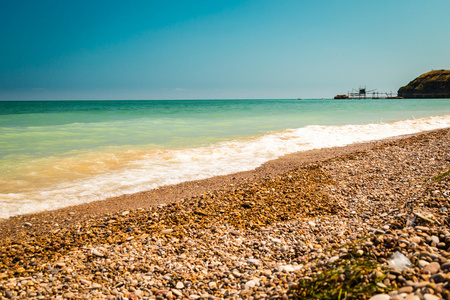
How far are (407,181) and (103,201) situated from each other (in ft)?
21.8

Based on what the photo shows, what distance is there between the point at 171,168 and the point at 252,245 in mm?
5731

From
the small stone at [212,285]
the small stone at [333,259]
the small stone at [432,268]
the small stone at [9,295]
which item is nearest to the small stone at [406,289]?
the small stone at [432,268]

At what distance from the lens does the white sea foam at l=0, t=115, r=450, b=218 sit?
620 centimetres

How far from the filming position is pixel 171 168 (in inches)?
345

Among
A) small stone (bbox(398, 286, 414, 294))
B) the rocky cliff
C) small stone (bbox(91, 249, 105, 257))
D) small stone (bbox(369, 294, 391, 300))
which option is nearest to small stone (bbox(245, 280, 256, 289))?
small stone (bbox(369, 294, 391, 300))

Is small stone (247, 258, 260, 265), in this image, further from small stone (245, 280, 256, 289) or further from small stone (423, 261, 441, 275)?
small stone (423, 261, 441, 275)

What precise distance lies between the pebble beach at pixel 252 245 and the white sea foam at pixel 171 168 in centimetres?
85

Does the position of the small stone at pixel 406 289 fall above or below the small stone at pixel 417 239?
below

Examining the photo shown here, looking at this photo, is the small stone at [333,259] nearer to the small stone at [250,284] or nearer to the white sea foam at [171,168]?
the small stone at [250,284]

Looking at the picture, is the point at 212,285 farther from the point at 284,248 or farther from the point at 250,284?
the point at 284,248

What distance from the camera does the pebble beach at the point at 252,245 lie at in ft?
7.63

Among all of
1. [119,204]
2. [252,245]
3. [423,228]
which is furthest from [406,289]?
[119,204]

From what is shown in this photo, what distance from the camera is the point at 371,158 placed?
736 cm

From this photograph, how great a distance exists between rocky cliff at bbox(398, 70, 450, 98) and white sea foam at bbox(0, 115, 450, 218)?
116 meters
